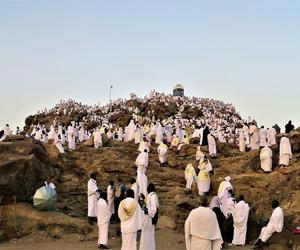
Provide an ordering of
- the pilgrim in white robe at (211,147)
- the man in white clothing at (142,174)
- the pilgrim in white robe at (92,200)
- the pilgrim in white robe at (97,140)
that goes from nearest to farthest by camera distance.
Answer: the pilgrim in white robe at (92,200) → the man in white clothing at (142,174) → the pilgrim in white robe at (211,147) → the pilgrim in white robe at (97,140)

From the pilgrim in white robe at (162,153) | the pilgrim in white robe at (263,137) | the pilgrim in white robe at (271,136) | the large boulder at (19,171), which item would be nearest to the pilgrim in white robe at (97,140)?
the pilgrim in white robe at (162,153)

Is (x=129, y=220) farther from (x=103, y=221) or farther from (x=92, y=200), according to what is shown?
(x=92, y=200)

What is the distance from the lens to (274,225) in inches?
460

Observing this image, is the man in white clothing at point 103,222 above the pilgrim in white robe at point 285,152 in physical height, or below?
below

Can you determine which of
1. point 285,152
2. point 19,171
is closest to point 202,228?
point 19,171

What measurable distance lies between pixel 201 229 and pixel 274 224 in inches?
169

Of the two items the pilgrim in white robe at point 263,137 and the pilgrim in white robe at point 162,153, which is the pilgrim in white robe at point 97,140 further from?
the pilgrim in white robe at point 263,137

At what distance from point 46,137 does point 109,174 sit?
1143cm

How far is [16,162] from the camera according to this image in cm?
1494

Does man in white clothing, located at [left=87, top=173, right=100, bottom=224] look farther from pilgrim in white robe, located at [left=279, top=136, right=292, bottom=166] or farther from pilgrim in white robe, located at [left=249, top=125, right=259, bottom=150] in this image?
pilgrim in white robe, located at [left=249, top=125, right=259, bottom=150]

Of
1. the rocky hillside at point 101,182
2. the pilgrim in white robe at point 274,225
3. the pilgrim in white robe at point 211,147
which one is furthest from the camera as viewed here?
the pilgrim in white robe at point 211,147

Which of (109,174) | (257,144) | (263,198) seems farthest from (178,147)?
(263,198)

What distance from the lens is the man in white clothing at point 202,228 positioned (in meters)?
7.98

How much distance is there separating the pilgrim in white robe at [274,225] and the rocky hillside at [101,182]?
27cm
